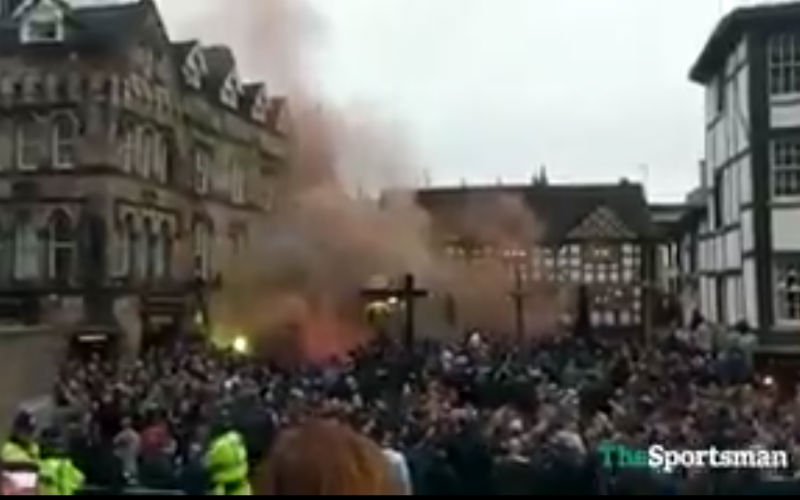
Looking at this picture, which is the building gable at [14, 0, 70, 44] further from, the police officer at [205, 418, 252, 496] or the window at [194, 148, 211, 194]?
the police officer at [205, 418, 252, 496]

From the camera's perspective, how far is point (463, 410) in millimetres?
10719

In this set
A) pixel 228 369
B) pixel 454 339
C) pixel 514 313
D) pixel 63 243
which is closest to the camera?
pixel 228 369

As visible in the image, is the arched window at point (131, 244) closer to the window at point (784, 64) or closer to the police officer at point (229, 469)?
the window at point (784, 64)

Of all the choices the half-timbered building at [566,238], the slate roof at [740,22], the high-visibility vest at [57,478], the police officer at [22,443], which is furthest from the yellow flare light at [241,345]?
the high-visibility vest at [57,478]

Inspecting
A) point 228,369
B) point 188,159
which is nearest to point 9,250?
point 188,159

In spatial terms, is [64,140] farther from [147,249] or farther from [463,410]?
[463,410]

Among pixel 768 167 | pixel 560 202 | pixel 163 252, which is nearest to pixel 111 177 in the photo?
pixel 163 252

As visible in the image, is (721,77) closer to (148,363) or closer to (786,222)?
(786,222)

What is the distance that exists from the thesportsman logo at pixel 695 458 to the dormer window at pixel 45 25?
55.1 feet

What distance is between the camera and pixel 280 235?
24312 millimetres

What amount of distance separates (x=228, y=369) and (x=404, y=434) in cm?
763

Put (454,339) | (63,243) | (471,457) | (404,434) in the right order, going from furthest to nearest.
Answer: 1. (454,339)
2. (63,243)
3. (404,434)
4. (471,457)

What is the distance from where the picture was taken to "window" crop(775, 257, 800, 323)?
60.2ft

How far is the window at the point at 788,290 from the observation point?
18359mm
